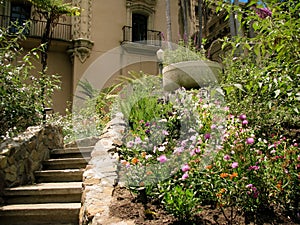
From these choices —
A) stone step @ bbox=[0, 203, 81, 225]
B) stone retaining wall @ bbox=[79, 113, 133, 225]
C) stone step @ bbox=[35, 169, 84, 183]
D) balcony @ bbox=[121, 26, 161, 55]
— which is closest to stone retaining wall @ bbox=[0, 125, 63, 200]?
stone step @ bbox=[35, 169, 84, 183]

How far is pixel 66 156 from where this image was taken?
493 centimetres

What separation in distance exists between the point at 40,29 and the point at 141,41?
4.31 metres

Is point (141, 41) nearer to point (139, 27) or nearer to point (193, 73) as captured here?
point (139, 27)

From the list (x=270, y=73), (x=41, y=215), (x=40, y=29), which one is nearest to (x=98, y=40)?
(x=40, y=29)

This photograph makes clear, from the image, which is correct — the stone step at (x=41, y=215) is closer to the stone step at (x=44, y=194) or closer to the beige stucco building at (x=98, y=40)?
the stone step at (x=44, y=194)

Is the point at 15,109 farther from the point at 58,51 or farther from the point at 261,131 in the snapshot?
the point at 58,51

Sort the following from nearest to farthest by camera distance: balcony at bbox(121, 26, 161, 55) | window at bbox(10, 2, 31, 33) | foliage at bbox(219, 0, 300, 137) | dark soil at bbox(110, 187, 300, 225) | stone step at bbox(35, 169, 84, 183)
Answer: foliage at bbox(219, 0, 300, 137), dark soil at bbox(110, 187, 300, 225), stone step at bbox(35, 169, 84, 183), window at bbox(10, 2, 31, 33), balcony at bbox(121, 26, 161, 55)

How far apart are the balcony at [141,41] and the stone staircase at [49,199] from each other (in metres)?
8.77

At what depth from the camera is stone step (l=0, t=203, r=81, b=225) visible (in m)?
3.25

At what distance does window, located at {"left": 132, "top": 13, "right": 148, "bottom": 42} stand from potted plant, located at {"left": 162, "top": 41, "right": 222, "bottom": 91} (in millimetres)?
8382

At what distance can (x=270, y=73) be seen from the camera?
6.86 ft

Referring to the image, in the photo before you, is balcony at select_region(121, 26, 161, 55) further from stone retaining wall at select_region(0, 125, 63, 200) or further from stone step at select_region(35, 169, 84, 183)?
stone step at select_region(35, 169, 84, 183)

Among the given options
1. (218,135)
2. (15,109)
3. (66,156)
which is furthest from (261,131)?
(15,109)

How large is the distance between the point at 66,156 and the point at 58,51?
819cm
